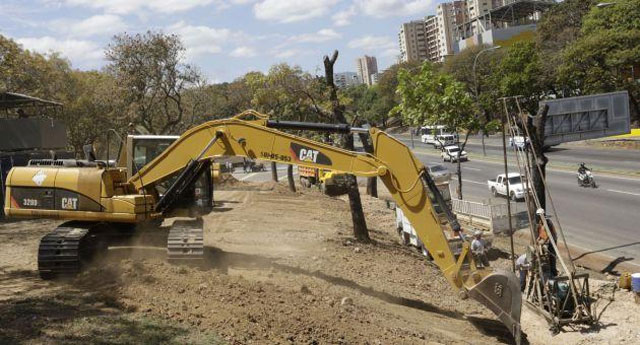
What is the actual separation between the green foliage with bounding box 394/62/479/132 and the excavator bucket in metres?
20.8

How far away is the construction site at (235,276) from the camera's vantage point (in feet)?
30.6

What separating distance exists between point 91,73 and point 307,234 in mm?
43802

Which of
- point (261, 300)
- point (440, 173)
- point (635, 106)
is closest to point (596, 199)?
point (440, 173)

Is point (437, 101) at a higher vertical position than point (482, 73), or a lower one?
lower

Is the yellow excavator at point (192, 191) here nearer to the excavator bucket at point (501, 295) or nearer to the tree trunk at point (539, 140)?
the excavator bucket at point (501, 295)

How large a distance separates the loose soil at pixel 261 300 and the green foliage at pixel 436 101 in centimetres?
1279

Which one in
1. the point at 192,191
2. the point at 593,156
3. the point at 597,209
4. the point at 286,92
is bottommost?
the point at 597,209

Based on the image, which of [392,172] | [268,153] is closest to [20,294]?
[268,153]

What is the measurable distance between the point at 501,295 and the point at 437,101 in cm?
2140

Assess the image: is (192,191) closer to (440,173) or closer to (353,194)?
(353,194)

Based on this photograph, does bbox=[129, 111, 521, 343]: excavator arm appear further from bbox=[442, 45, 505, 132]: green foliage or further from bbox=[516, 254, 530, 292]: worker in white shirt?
bbox=[442, 45, 505, 132]: green foliage

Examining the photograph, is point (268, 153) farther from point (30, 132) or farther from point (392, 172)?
point (30, 132)

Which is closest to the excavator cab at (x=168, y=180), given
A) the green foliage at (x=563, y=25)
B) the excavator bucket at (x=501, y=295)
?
the excavator bucket at (x=501, y=295)

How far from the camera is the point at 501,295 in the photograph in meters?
10.6
